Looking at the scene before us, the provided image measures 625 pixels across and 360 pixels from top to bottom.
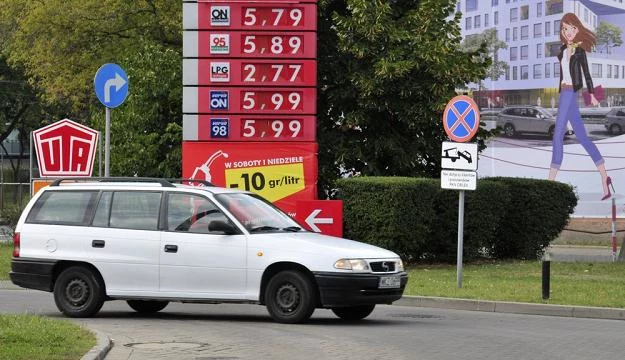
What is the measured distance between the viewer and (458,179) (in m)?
19.3

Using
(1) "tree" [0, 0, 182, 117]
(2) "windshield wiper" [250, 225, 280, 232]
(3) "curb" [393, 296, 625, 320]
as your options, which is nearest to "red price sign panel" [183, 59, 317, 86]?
(3) "curb" [393, 296, 625, 320]

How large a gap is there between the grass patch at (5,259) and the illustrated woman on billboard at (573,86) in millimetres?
18507

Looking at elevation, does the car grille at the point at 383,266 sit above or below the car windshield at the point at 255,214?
below

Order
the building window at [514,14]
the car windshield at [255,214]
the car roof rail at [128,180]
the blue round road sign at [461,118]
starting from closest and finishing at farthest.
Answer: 1. the car windshield at [255,214]
2. the car roof rail at [128,180]
3. the blue round road sign at [461,118]
4. the building window at [514,14]

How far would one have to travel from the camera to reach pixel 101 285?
50.8 ft

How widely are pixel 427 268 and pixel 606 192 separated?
1749cm

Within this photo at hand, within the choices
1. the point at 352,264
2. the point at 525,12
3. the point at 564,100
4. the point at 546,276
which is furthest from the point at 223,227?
the point at 525,12

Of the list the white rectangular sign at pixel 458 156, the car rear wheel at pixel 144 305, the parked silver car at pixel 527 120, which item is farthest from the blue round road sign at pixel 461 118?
the parked silver car at pixel 527 120

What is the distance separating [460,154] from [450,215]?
4.95 m

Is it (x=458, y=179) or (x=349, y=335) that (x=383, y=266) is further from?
(x=458, y=179)

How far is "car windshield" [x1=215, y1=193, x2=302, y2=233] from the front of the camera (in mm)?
15117

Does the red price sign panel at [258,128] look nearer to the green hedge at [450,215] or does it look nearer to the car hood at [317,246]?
the green hedge at [450,215]

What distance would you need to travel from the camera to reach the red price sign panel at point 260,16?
2358 cm

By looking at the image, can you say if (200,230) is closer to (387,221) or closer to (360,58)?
(387,221)
